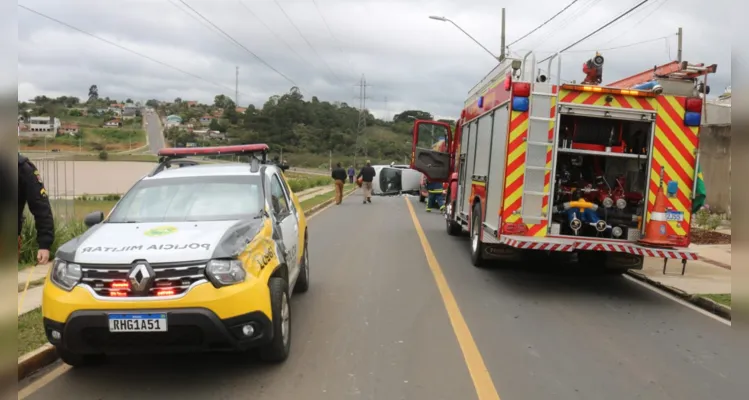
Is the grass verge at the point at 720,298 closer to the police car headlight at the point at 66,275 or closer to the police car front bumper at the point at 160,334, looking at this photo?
the police car front bumper at the point at 160,334

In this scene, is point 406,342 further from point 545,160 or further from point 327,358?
point 545,160

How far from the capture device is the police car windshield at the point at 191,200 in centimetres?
547

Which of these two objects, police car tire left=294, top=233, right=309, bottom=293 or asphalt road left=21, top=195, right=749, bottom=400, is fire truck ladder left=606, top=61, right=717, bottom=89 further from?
police car tire left=294, top=233, right=309, bottom=293

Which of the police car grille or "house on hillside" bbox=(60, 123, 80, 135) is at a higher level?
"house on hillside" bbox=(60, 123, 80, 135)

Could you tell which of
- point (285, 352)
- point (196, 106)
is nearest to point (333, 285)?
point (285, 352)

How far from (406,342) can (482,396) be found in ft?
4.52

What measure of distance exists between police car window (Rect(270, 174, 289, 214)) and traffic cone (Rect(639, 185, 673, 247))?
4860mm

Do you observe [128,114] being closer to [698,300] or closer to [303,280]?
[303,280]

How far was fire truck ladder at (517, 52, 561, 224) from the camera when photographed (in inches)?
307

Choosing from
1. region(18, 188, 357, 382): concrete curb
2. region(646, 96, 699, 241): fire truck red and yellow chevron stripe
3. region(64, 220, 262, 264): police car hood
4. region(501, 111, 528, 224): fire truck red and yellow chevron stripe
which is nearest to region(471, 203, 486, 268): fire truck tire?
region(501, 111, 528, 224): fire truck red and yellow chevron stripe

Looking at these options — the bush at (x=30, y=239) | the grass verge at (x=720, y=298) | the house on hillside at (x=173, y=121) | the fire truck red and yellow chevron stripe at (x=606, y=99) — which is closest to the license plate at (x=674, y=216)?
the grass verge at (x=720, y=298)

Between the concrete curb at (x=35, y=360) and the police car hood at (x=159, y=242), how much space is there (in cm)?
105

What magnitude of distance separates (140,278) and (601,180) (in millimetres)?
7237

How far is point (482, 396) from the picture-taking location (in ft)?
14.3
